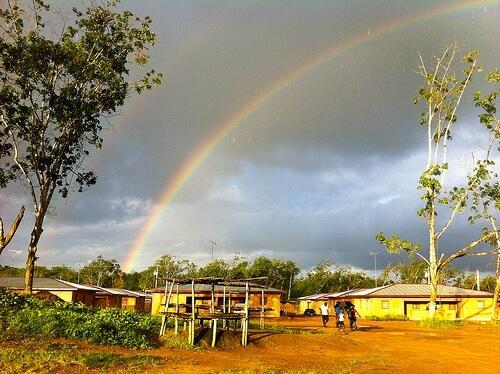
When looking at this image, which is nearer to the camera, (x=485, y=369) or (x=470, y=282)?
(x=485, y=369)

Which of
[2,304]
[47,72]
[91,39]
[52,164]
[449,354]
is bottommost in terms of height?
[449,354]

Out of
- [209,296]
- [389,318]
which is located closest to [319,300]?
[389,318]

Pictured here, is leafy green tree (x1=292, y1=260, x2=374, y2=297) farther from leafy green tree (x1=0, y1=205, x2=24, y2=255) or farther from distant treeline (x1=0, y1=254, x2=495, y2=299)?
leafy green tree (x1=0, y1=205, x2=24, y2=255)

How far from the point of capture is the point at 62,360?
1365cm

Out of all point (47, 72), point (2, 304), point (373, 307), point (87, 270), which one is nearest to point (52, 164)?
point (47, 72)

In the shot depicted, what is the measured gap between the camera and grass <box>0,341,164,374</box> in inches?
505

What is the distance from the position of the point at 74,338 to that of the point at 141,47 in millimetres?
20541

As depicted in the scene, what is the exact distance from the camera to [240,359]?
1734 centimetres

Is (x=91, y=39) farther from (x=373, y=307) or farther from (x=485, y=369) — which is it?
(x=373, y=307)

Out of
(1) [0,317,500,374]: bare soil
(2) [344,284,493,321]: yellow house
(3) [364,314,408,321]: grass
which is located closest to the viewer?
(1) [0,317,500,374]: bare soil

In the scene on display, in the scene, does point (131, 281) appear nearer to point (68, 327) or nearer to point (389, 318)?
point (389, 318)

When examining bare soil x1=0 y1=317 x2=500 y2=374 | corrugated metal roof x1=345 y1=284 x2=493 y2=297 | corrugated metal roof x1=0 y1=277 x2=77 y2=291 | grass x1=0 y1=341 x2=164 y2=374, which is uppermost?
corrugated metal roof x1=345 y1=284 x2=493 y2=297

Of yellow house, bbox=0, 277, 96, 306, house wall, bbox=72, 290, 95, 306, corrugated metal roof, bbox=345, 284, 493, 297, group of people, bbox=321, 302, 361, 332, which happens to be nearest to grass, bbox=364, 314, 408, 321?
corrugated metal roof, bbox=345, 284, 493, 297

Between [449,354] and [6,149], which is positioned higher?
[6,149]
